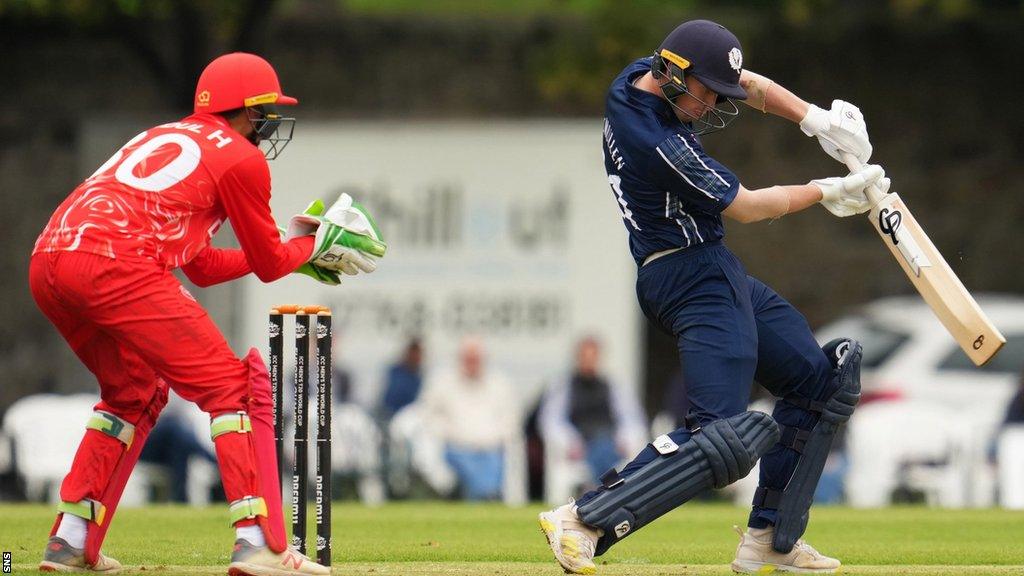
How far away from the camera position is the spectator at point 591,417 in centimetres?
1327

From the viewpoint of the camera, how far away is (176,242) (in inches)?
243

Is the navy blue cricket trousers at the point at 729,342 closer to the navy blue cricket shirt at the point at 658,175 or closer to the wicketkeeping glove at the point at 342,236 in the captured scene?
the navy blue cricket shirt at the point at 658,175

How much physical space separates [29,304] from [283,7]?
393 cm

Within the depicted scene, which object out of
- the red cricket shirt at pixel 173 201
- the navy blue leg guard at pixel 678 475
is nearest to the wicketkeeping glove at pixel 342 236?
the red cricket shirt at pixel 173 201

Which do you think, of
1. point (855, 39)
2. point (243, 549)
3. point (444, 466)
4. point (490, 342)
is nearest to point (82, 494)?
point (243, 549)

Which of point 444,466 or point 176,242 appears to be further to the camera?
point 444,466

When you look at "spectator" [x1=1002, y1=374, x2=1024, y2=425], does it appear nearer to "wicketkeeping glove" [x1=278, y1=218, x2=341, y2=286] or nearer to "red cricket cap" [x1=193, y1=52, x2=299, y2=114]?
"wicketkeeping glove" [x1=278, y1=218, x2=341, y2=286]

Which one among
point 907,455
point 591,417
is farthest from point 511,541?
point 907,455

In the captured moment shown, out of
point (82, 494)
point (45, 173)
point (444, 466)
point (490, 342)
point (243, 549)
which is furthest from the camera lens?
point (45, 173)

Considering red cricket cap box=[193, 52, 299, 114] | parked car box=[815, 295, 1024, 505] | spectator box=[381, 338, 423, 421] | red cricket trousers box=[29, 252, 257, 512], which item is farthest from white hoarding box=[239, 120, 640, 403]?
red cricket trousers box=[29, 252, 257, 512]

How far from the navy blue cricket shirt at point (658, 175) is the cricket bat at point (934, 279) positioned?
0.71 meters

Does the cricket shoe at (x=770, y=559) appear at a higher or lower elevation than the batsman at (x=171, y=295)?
lower

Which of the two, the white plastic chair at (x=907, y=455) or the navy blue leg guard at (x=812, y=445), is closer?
the navy blue leg guard at (x=812, y=445)

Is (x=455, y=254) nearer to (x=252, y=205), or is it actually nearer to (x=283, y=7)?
(x=283, y=7)
